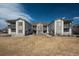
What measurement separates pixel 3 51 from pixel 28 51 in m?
0.29

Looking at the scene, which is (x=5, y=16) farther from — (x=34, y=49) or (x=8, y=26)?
(x=34, y=49)

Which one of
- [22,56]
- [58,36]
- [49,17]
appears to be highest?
[49,17]

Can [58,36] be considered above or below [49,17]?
below

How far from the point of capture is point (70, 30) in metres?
3.55

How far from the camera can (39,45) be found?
11.6ft

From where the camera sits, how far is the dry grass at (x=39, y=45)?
3531mm

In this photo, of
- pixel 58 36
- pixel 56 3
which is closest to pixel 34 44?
pixel 58 36

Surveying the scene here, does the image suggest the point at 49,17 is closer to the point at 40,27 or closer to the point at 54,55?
the point at 40,27

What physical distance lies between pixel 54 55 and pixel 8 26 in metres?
0.63

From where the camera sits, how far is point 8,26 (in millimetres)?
3547

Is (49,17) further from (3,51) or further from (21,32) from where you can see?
(3,51)

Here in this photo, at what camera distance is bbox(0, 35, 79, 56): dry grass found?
3531 mm

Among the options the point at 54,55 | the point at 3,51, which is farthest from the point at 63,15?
the point at 3,51

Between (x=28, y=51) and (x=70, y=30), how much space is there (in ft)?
1.80
